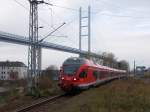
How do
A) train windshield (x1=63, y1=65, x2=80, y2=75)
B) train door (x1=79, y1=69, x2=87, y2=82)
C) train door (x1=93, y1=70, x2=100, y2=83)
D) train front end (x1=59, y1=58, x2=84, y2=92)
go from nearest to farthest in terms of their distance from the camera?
train front end (x1=59, y1=58, x2=84, y2=92), train windshield (x1=63, y1=65, x2=80, y2=75), train door (x1=79, y1=69, x2=87, y2=82), train door (x1=93, y1=70, x2=100, y2=83)

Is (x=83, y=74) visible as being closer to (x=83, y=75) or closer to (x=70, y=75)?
(x=83, y=75)

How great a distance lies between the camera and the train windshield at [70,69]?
108ft

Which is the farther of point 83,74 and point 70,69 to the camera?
point 83,74

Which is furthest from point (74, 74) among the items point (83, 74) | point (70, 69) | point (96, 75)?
point (96, 75)

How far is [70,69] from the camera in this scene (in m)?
33.2

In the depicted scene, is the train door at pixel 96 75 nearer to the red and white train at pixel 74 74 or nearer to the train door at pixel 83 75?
the red and white train at pixel 74 74

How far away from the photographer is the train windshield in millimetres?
33041

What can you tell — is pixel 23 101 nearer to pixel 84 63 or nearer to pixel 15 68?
pixel 84 63

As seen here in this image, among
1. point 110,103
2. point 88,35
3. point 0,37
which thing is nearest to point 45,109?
point 110,103

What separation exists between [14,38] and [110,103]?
46.7m

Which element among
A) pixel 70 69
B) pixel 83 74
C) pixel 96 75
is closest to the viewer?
pixel 70 69

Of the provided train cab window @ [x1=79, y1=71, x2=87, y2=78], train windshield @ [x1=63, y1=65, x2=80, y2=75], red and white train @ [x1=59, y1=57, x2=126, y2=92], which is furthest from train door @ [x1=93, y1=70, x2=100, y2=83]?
train windshield @ [x1=63, y1=65, x2=80, y2=75]

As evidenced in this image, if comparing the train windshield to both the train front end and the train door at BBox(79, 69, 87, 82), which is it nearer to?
the train front end

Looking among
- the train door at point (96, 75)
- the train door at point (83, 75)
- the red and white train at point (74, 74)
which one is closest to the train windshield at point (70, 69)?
the red and white train at point (74, 74)
